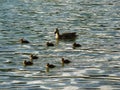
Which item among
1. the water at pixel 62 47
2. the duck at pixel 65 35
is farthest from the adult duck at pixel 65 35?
the water at pixel 62 47

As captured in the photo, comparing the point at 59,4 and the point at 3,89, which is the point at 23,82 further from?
the point at 59,4

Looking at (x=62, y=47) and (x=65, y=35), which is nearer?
(x=62, y=47)

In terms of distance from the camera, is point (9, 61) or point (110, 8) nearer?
point (9, 61)

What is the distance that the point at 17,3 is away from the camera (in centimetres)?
6178

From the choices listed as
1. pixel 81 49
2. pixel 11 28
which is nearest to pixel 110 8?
pixel 11 28

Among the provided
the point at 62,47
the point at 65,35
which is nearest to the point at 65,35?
the point at 65,35

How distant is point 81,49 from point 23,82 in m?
9.11

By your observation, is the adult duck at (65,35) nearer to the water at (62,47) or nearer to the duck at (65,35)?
the duck at (65,35)

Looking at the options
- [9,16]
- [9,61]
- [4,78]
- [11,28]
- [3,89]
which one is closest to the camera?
[3,89]

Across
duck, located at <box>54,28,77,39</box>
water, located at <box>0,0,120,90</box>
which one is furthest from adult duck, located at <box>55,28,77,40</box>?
water, located at <box>0,0,120,90</box>

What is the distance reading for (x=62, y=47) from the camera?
3328cm

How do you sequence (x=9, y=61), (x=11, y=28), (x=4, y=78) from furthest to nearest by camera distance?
(x=11, y=28) < (x=9, y=61) < (x=4, y=78)

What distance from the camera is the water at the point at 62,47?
23609 mm

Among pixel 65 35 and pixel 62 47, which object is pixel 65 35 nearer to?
pixel 65 35
